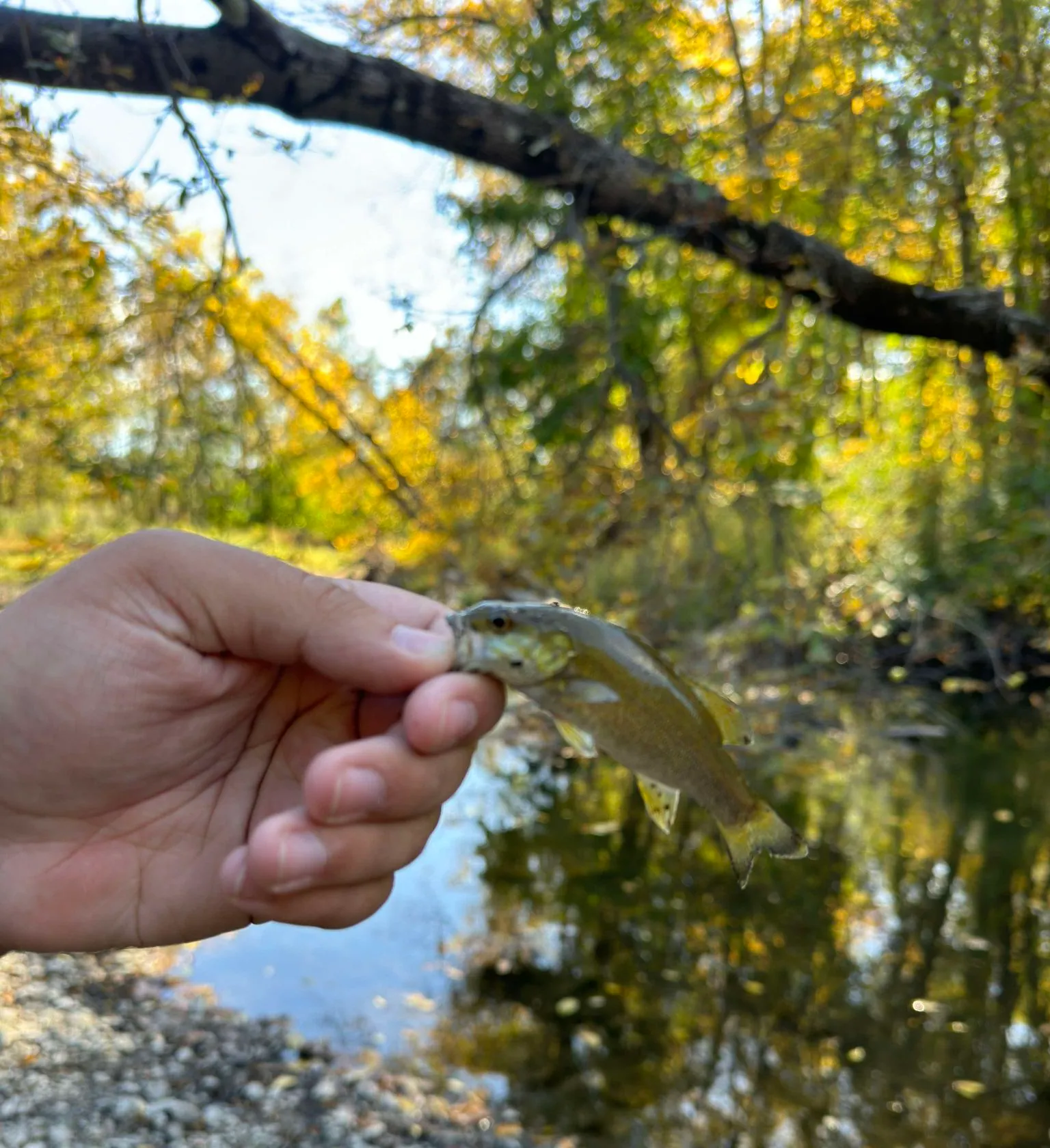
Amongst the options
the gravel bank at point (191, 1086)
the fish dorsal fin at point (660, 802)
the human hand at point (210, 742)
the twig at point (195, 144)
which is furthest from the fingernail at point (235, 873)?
the gravel bank at point (191, 1086)

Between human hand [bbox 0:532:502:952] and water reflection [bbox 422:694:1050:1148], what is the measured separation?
3.98 metres

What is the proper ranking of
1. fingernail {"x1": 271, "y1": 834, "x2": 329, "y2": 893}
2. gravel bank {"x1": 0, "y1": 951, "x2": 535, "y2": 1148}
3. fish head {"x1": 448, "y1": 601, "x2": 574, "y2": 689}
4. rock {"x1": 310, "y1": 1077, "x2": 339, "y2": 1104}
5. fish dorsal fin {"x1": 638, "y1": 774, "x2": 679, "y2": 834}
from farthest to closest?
rock {"x1": 310, "y1": 1077, "x2": 339, "y2": 1104}
gravel bank {"x1": 0, "y1": 951, "x2": 535, "y2": 1148}
fish dorsal fin {"x1": 638, "y1": 774, "x2": 679, "y2": 834}
fish head {"x1": 448, "y1": 601, "x2": 574, "y2": 689}
fingernail {"x1": 271, "y1": 834, "x2": 329, "y2": 893}

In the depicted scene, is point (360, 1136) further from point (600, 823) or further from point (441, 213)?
point (441, 213)

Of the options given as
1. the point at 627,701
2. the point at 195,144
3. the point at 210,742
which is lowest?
the point at 210,742

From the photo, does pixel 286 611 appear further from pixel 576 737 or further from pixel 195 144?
pixel 195 144

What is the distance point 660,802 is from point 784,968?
529 centimetres

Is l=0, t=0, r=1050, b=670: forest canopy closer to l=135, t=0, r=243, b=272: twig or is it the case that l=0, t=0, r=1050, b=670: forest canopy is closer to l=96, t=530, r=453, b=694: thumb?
l=135, t=0, r=243, b=272: twig

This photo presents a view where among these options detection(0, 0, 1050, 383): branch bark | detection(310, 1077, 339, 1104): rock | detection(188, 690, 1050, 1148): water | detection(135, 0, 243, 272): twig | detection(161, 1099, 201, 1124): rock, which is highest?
detection(0, 0, 1050, 383): branch bark

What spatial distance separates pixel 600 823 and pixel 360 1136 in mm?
4300

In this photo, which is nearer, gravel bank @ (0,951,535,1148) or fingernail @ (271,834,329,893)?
fingernail @ (271,834,329,893)

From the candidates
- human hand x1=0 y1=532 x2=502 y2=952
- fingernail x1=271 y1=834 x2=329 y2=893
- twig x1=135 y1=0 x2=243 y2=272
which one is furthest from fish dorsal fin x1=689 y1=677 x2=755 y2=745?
twig x1=135 y1=0 x2=243 y2=272

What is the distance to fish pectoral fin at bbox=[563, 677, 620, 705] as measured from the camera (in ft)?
5.65

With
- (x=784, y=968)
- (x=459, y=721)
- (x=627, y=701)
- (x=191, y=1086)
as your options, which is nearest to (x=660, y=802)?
(x=627, y=701)

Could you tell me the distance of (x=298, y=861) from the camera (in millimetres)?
1598
